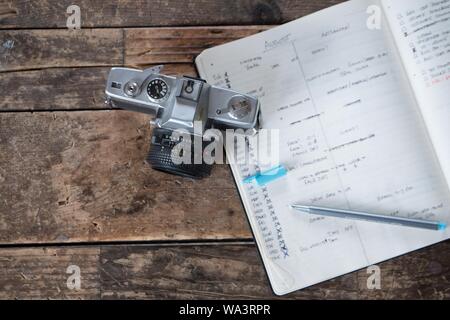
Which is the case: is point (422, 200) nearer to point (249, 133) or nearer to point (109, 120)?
point (249, 133)

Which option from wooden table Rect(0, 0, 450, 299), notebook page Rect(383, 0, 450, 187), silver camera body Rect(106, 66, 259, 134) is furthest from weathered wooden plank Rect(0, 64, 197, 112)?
notebook page Rect(383, 0, 450, 187)

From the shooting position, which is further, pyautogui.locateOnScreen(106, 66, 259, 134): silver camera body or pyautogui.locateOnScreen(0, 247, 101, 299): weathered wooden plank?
pyautogui.locateOnScreen(0, 247, 101, 299): weathered wooden plank

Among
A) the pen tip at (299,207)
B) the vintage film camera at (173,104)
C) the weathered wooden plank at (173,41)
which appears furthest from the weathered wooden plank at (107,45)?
the pen tip at (299,207)

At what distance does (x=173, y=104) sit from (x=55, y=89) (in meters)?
0.23

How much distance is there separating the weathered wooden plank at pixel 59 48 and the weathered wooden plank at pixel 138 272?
27cm

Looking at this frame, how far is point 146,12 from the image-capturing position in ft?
2.44

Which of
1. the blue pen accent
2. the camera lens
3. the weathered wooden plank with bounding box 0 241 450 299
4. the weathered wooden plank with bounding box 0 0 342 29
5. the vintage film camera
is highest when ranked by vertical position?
the weathered wooden plank with bounding box 0 0 342 29

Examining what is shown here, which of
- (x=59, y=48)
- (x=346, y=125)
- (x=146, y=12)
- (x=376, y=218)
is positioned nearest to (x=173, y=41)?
(x=146, y=12)

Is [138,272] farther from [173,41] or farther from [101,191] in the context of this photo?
[173,41]

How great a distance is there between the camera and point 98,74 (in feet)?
2.40

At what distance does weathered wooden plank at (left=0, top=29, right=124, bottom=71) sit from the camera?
73 cm

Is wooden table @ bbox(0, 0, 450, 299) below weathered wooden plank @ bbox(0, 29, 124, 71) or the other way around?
below

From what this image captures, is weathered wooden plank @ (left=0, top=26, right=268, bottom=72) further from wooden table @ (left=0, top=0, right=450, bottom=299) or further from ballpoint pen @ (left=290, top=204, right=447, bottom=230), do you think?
ballpoint pen @ (left=290, top=204, right=447, bottom=230)

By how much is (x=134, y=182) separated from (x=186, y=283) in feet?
0.52
